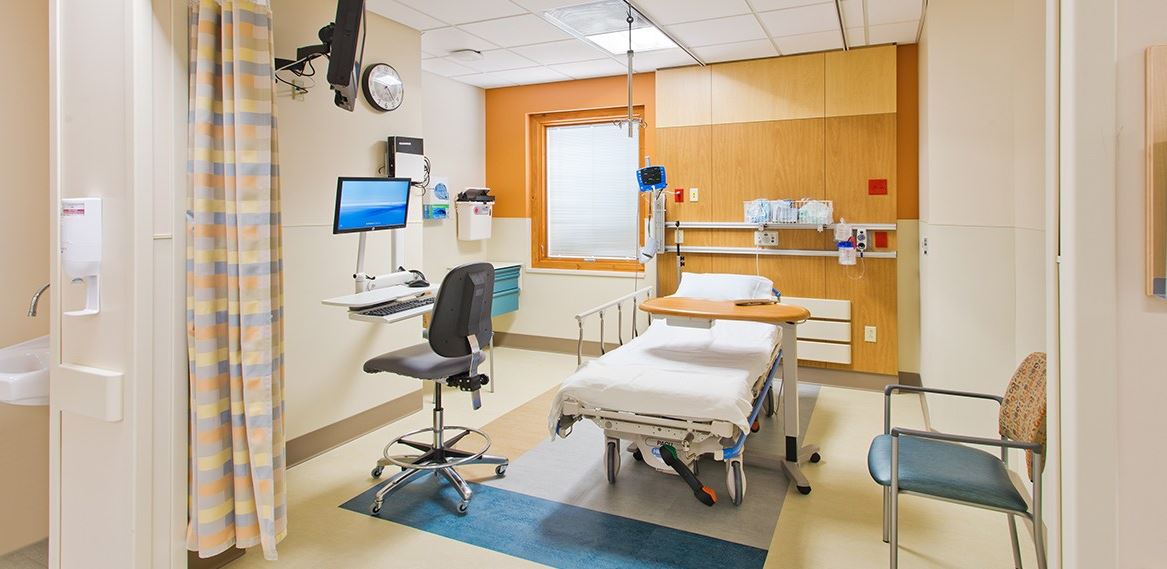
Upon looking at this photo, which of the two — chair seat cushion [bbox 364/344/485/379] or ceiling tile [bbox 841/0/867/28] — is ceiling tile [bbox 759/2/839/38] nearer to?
ceiling tile [bbox 841/0/867/28]

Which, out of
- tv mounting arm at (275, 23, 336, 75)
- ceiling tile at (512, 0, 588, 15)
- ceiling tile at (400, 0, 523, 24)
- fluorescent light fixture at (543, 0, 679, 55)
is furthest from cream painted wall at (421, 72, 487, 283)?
tv mounting arm at (275, 23, 336, 75)

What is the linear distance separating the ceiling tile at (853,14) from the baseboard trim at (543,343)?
10.6 feet

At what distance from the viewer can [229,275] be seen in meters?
2.22

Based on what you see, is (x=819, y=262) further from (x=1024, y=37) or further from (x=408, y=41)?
(x=408, y=41)

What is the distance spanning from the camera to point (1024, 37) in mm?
2758

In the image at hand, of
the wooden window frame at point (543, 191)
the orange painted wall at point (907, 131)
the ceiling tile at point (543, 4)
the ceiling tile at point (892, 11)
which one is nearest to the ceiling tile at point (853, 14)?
the ceiling tile at point (892, 11)

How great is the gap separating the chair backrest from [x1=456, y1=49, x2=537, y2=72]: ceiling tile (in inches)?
103

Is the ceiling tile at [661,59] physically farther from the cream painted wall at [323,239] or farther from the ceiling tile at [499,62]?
the cream painted wall at [323,239]

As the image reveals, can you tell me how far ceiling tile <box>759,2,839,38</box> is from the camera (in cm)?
411

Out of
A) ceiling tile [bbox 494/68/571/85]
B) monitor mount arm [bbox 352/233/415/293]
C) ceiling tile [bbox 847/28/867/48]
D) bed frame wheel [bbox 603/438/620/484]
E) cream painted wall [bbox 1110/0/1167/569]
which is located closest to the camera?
cream painted wall [bbox 1110/0/1167/569]

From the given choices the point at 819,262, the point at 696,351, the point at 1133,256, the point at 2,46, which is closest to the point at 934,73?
the point at 819,262

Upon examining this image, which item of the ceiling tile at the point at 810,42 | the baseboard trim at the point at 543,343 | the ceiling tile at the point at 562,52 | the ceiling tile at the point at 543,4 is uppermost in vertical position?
the ceiling tile at the point at 562,52

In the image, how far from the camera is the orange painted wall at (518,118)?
20.1 ft

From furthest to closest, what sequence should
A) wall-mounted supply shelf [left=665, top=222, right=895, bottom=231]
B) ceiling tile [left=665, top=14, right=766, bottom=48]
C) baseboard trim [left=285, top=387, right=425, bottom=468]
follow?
wall-mounted supply shelf [left=665, top=222, right=895, bottom=231] → ceiling tile [left=665, top=14, right=766, bottom=48] → baseboard trim [left=285, top=387, right=425, bottom=468]
